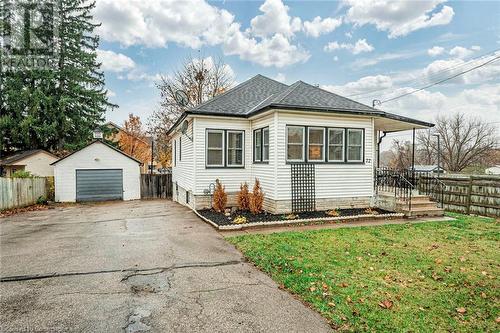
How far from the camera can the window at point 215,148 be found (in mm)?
11305

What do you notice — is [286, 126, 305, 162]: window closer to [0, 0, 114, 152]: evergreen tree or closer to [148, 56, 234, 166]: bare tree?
[148, 56, 234, 166]: bare tree

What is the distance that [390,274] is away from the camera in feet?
15.8

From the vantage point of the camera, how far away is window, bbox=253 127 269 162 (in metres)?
10.7

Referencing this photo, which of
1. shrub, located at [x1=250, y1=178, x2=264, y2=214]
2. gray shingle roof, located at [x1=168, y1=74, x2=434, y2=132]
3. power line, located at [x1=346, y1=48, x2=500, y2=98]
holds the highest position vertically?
power line, located at [x1=346, y1=48, x2=500, y2=98]

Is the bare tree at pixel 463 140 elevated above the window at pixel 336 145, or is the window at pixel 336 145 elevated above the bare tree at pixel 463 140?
the bare tree at pixel 463 140

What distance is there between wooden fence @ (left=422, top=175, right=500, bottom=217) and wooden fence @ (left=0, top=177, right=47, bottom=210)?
62.9ft

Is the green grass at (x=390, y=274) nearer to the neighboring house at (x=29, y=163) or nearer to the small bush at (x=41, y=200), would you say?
the small bush at (x=41, y=200)

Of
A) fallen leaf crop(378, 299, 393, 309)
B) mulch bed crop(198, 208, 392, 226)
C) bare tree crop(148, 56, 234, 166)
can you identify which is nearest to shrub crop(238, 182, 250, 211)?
mulch bed crop(198, 208, 392, 226)

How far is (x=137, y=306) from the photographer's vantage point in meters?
3.69

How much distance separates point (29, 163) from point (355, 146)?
21.2 meters

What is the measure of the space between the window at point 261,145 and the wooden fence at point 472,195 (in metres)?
8.09

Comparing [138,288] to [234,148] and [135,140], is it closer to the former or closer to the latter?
[234,148]

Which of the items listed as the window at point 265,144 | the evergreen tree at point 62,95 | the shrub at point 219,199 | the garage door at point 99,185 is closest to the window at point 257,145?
the window at point 265,144

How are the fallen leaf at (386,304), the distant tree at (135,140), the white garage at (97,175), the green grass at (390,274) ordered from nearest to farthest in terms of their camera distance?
the green grass at (390,274) → the fallen leaf at (386,304) → the white garage at (97,175) → the distant tree at (135,140)
